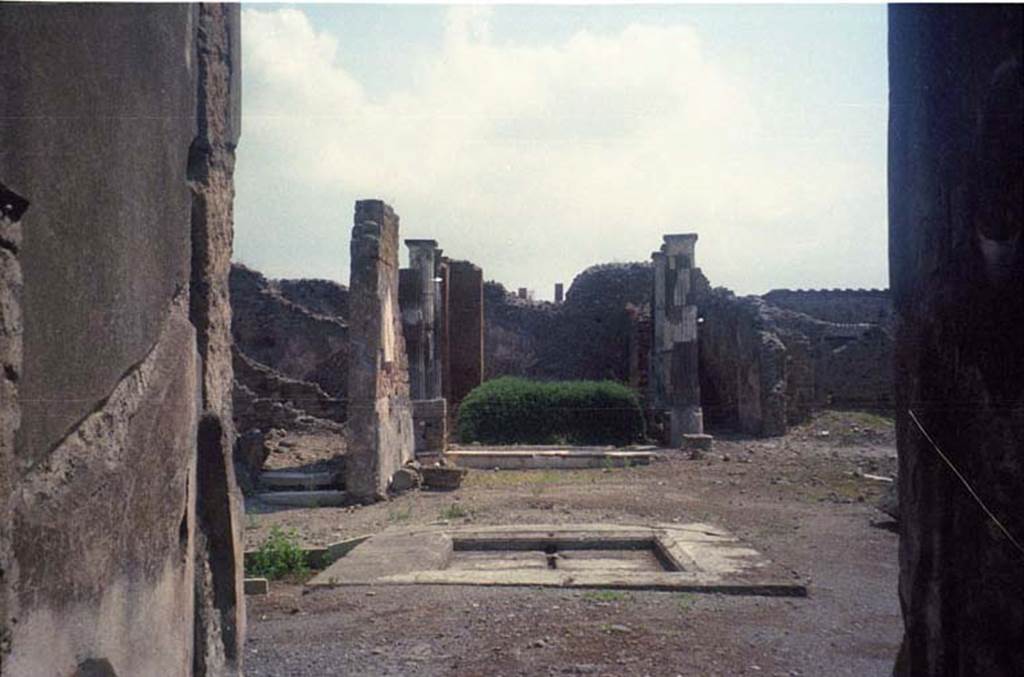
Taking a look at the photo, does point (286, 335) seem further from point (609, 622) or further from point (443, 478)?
point (609, 622)

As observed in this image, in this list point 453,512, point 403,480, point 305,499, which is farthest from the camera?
point 403,480

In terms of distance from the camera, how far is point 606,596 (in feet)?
17.0

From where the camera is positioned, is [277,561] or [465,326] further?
[465,326]

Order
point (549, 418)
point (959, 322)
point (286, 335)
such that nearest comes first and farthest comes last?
point (959, 322), point (549, 418), point (286, 335)

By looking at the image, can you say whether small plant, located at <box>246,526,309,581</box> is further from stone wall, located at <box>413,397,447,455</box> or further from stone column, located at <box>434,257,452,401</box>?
Result: stone column, located at <box>434,257,452,401</box>

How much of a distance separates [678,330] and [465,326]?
5.84 metres

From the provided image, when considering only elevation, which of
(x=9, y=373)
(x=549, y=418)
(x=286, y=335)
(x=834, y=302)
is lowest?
(x=549, y=418)

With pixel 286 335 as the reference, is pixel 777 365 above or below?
below

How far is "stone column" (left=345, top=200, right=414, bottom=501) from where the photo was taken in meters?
9.99

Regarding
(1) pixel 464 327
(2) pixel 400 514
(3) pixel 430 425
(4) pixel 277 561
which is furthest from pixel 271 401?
(1) pixel 464 327

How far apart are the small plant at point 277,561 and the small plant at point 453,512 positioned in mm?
1987

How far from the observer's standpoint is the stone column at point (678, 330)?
15867 mm

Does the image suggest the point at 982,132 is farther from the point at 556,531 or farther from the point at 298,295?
the point at 298,295

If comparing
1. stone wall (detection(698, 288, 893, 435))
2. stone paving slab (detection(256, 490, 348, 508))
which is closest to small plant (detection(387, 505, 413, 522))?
stone paving slab (detection(256, 490, 348, 508))
